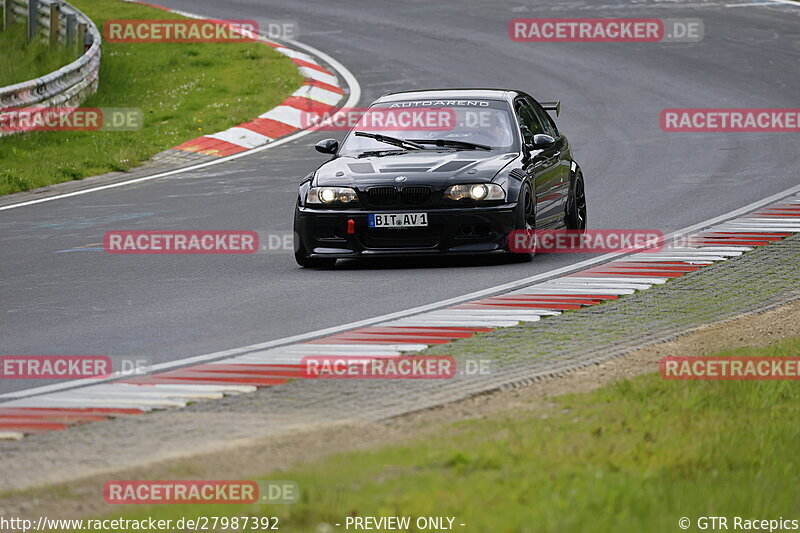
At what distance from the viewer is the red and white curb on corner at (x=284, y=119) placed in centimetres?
2220

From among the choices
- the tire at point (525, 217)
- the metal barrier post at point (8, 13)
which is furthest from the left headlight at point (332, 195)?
the metal barrier post at point (8, 13)

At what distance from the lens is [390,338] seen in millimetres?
9562

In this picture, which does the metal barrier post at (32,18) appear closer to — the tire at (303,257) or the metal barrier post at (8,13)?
the metal barrier post at (8,13)

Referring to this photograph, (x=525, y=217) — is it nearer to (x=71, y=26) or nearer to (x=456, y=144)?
(x=456, y=144)

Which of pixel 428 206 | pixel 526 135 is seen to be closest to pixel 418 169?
pixel 428 206

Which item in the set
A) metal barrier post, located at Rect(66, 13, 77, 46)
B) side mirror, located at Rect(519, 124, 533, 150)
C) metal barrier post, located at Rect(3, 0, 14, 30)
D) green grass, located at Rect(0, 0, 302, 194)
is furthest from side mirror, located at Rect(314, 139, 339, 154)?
metal barrier post, located at Rect(3, 0, 14, 30)

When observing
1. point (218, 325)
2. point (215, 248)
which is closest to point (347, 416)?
point (218, 325)

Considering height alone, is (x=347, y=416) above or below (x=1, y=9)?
above

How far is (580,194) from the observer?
48.4ft

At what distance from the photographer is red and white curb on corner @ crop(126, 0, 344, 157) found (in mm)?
22203

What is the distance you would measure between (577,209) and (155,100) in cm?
1258

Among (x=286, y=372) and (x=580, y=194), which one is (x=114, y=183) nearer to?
(x=580, y=194)

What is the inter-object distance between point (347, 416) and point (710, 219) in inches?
341

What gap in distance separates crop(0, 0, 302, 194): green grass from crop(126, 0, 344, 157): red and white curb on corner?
0.23 m
